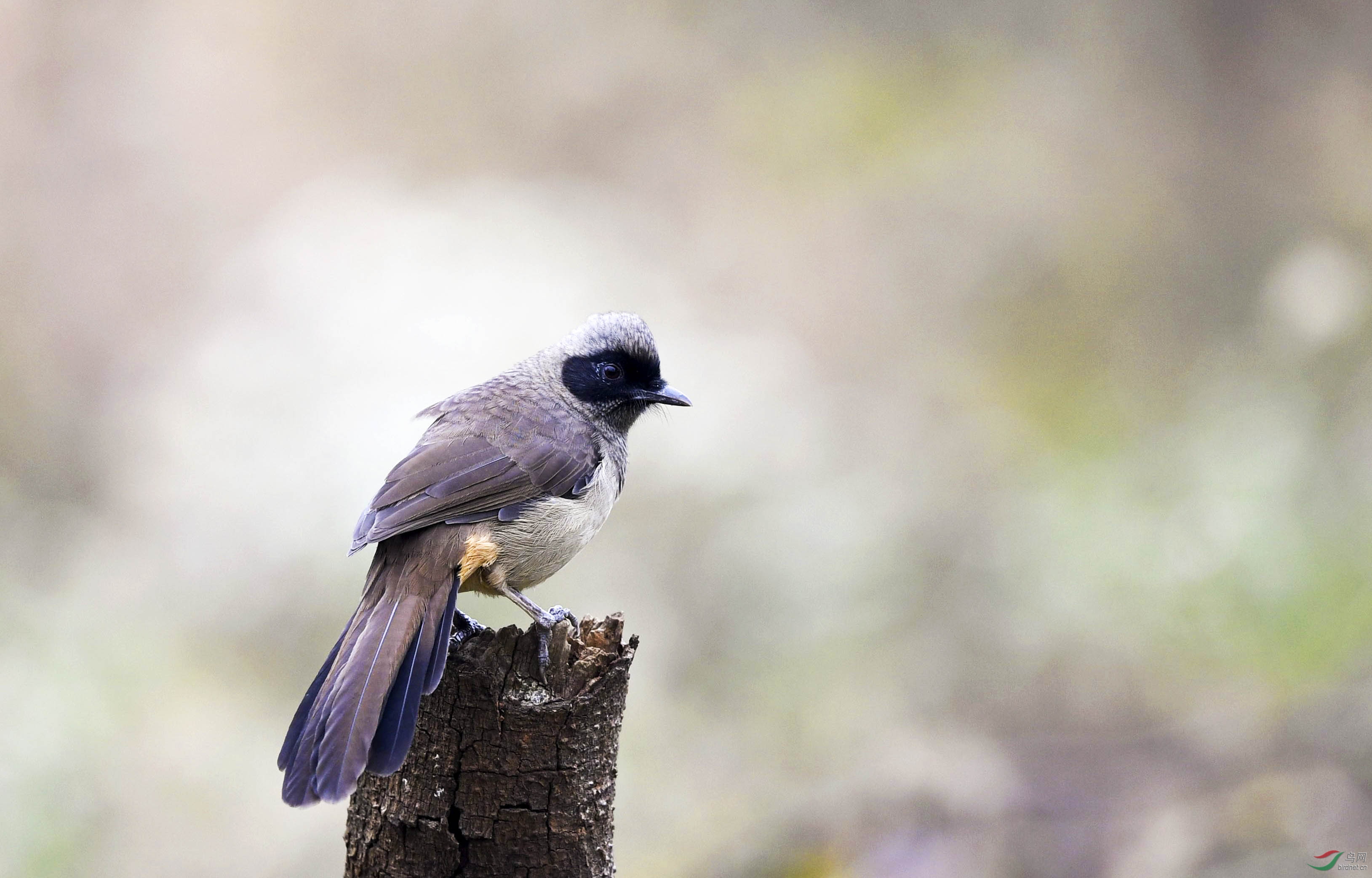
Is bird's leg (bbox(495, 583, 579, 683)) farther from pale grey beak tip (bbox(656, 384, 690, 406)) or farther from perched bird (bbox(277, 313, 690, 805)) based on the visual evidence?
pale grey beak tip (bbox(656, 384, 690, 406))

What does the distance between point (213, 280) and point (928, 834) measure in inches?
222

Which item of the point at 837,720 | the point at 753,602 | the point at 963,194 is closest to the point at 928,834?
the point at 837,720

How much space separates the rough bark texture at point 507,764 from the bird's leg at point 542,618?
2 cm

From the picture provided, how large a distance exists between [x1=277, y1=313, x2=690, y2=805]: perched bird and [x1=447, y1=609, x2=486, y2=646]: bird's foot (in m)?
0.01

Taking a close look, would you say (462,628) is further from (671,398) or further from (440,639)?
(671,398)

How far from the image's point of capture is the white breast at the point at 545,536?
3.67 metres

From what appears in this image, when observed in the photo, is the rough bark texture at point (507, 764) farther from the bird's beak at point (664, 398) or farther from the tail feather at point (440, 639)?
the bird's beak at point (664, 398)

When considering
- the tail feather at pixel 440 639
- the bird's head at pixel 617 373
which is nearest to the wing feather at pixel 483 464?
the bird's head at pixel 617 373

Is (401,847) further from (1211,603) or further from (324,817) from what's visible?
(1211,603)

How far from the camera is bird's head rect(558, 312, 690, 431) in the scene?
4.42 m

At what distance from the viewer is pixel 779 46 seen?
328 inches

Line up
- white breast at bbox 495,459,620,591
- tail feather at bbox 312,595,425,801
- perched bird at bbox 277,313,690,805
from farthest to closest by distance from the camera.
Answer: white breast at bbox 495,459,620,591
perched bird at bbox 277,313,690,805
tail feather at bbox 312,595,425,801

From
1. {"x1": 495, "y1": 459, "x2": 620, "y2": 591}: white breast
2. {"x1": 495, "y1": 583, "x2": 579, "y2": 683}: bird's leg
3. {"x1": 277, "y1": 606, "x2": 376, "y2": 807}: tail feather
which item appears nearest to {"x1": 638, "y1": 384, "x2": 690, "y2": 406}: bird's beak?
{"x1": 495, "y1": 459, "x2": 620, "y2": 591}: white breast

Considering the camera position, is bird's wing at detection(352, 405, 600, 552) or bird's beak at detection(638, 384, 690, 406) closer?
bird's wing at detection(352, 405, 600, 552)
